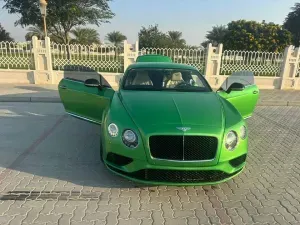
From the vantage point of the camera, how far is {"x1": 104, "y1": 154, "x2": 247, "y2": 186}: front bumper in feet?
8.63

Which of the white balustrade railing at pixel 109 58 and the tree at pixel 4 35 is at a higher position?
the tree at pixel 4 35

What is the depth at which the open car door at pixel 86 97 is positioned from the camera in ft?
13.4

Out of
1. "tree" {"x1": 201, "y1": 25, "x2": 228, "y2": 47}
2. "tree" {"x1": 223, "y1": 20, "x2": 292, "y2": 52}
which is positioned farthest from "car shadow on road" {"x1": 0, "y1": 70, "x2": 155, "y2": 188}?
"tree" {"x1": 201, "y1": 25, "x2": 228, "y2": 47}

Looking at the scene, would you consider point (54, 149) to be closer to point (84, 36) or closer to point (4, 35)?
point (84, 36)

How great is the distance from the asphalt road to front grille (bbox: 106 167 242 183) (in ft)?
0.99

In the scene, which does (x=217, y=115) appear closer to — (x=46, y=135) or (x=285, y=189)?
(x=285, y=189)

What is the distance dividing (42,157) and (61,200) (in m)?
1.26

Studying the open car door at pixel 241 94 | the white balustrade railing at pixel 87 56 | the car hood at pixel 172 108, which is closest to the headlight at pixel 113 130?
the car hood at pixel 172 108

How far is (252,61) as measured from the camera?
10719mm

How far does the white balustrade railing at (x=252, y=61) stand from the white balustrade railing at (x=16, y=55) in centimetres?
836

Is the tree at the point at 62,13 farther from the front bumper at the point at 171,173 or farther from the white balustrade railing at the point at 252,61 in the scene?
the front bumper at the point at 171,173

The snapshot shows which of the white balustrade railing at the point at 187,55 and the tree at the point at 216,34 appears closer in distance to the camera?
the white balustrade railing at the point at 187,55

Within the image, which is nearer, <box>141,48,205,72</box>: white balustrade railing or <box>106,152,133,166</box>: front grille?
<box>106,152,133,166</box>: front grille

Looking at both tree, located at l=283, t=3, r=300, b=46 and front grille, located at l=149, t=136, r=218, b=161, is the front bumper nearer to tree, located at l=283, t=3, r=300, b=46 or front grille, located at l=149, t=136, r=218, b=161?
front grille, located at l=149, t=136, r=218, b=161
